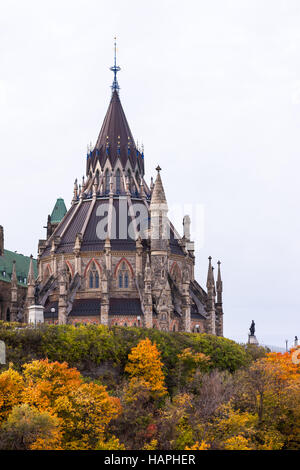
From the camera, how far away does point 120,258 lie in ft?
351

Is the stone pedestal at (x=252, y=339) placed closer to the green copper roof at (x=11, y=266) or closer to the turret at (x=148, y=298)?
the turret at (x=148, y=298)

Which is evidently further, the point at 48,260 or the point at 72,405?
the point at 48,260

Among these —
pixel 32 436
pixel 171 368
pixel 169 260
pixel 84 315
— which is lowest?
pixel 32 436

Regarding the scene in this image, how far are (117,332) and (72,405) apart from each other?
19.5m

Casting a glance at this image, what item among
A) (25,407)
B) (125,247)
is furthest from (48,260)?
(25,407)

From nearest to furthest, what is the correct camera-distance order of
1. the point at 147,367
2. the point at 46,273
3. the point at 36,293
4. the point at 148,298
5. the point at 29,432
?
the point at 29,432 → the point at 147,367 → the point at 148,298 → the point at 36,293 → the point at 46,273

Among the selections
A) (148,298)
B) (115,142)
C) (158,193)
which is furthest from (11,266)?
(148,298)

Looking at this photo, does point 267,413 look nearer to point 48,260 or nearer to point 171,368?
point 171,368

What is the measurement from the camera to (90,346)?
241 feet

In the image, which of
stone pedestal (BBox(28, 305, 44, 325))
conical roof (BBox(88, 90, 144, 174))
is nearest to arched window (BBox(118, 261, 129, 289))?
conical roof (BBox(88, 90, 144, 174))

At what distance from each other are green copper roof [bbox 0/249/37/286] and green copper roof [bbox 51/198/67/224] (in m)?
8.76

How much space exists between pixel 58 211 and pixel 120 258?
101 ft

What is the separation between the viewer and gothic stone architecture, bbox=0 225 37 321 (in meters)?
108

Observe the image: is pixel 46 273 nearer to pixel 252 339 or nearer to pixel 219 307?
pixel 219 307
